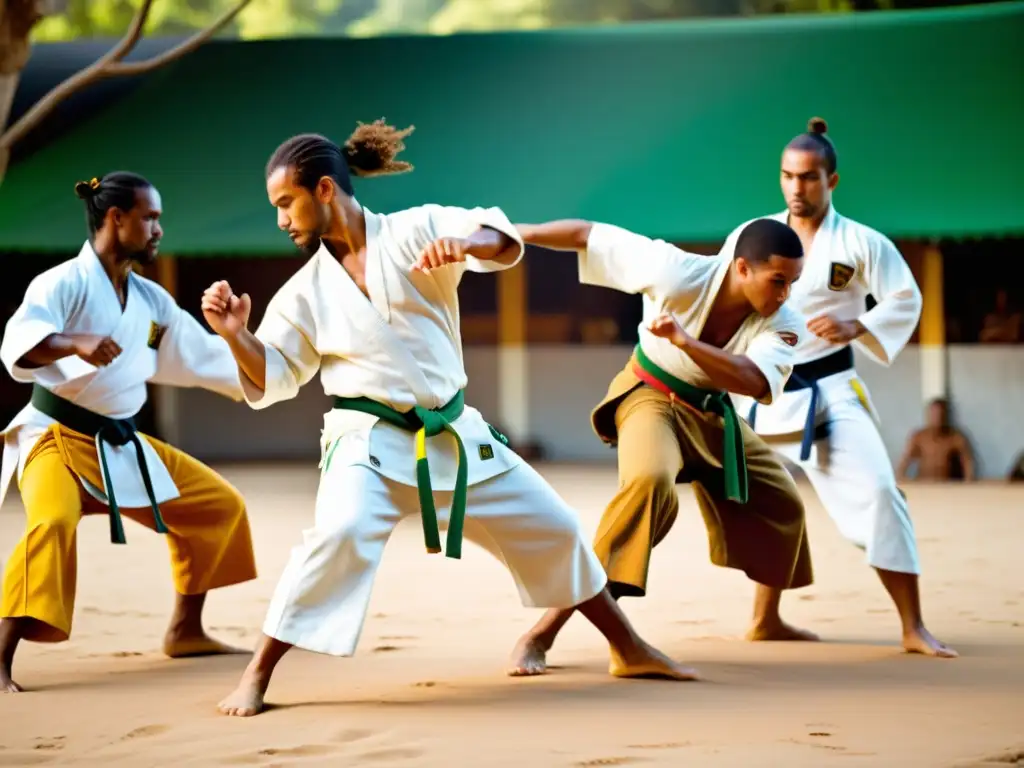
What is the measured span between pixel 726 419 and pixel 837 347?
80 cm

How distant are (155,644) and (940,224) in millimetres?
7582

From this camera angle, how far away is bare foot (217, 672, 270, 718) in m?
4.14

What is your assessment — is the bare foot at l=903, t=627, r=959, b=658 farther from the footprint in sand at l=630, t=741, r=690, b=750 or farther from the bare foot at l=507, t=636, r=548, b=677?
the footprint in sand at l=630, t=741, r=690, b=750

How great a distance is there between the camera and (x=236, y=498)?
17.4 feet

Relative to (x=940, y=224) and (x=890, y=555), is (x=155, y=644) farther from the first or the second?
(x=940, y=224)

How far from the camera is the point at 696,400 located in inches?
191

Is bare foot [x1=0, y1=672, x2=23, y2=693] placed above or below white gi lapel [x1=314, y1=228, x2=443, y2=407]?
below

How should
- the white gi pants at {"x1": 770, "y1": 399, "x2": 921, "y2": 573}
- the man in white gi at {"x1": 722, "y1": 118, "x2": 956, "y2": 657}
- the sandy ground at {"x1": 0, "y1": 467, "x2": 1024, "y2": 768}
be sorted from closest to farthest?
the sandy ground at {"x1": 0, "y1": 467, "x2": 1024, "y2": 768} < the white gi pants at {"x1": 770, "y1": 399, "x2": 921, "y2": 573} < the man in white gi at {"x1": 722, "y1": 118, "x2": 956, "y2": 657}

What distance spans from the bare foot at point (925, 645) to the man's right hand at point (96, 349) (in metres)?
2.78

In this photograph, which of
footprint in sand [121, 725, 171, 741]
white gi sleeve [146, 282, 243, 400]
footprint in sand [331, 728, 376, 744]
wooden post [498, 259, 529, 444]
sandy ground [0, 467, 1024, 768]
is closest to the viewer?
sandy ground [0, 467, 1024, 768]

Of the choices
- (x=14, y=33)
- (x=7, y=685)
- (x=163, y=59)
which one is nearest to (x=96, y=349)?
(x=7, y=685)

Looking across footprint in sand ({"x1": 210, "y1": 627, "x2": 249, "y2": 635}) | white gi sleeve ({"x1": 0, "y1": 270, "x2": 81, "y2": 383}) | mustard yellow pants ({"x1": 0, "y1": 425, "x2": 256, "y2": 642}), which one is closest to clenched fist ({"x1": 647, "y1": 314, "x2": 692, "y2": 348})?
mustard yellow pants ({"x1": 0, "y1": 425, "x2": 256, "y2": 642})

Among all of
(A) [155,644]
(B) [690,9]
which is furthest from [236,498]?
(B) [690,9]

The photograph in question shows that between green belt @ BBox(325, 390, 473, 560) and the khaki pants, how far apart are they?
534 millimetres
